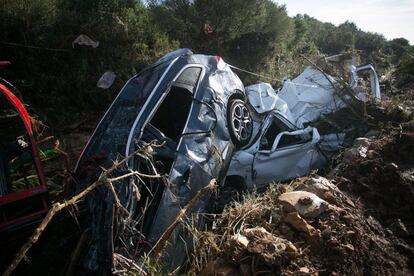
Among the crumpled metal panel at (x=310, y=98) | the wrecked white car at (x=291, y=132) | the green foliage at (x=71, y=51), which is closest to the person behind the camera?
the wrecked white car at (x=291, y=132)

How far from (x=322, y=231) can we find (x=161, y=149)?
1944 millimetres

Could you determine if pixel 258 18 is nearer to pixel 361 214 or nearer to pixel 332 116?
pixel 332 116

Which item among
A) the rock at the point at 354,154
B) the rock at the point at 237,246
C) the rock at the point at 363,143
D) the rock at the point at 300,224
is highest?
the rock at the point at 363,143

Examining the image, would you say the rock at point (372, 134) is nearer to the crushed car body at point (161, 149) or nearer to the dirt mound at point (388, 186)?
the dirt mound at point (388, 186)

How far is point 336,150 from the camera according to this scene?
5547mm

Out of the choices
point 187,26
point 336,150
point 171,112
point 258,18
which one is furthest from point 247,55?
point 171,112

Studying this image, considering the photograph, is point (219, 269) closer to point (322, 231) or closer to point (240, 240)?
point (240, 240)

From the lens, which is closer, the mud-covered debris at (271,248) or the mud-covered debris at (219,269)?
the mud-covered debris at (271,248)

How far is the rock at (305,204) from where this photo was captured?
308 centimetres

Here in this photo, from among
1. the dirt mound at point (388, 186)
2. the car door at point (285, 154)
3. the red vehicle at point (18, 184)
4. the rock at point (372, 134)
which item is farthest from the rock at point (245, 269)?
the rock at point (372, 134)

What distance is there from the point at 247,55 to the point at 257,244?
8.93 meters

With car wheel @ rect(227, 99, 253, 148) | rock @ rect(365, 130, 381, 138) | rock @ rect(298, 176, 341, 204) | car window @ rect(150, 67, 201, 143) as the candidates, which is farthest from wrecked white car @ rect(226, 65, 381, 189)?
rock @ rect(298, 176, 341, 204)

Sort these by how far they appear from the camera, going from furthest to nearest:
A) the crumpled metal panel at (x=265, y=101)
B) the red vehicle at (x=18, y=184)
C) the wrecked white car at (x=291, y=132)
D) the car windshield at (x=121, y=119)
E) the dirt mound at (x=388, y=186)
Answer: the crumpled metal panel at (x=265, y=101) → the wrecked white car at (x=291, y=132) → the car windshield at (x=121, y=119) → the dirt mound at (x=388, y=186) → the red vehicle at (x=18, y=184)

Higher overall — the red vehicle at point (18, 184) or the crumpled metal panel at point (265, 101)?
the crumpled metal panel at point (265, 101)
